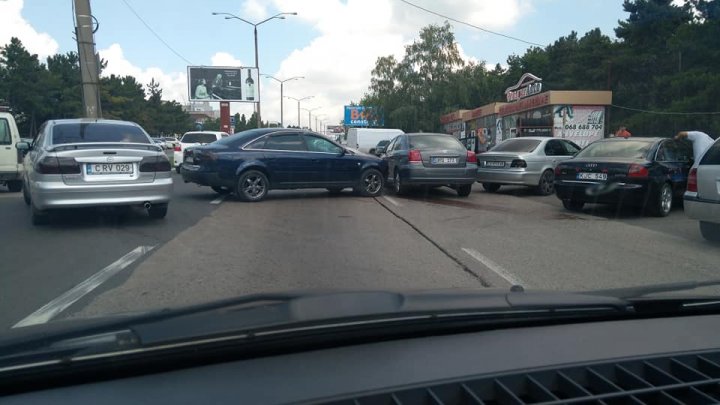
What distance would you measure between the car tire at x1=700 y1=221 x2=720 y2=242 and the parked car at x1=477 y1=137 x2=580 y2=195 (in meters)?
5.79

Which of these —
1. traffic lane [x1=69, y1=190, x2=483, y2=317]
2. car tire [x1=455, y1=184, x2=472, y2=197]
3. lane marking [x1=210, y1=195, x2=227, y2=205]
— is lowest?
traffic lane [x1=69, y1=190, x2=483, y2=317]

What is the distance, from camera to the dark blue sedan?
39.4 ft

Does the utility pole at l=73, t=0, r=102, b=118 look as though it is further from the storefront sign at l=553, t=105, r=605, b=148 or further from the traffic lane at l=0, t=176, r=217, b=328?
the storefront sign at l=553, t=105, r=605, b=148

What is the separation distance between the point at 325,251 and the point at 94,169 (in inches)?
145

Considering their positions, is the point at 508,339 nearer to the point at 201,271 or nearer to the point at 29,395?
the point at 29,395

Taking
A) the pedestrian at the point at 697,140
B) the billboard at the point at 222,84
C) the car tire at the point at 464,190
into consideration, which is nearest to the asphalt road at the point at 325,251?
the pedestrian at the point at 697,140

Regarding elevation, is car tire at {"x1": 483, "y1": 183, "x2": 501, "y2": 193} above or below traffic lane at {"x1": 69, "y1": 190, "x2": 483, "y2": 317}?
above

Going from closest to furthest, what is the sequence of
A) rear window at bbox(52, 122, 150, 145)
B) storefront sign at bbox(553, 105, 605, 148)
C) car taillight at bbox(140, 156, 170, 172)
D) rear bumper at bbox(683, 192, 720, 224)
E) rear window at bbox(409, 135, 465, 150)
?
rear bumper at bbox(683, 192, 720, 224) < car taillight at bbox(140, 156, 170, 172) < rear window at bbox(52, 122, 150, 145) < rear window at bbox(409, 135, 465, 150) < storefront sign at bbox(553, 105, 605, 148)

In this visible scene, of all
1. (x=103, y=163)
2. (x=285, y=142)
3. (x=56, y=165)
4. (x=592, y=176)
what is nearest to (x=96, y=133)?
(x=103, y=163)

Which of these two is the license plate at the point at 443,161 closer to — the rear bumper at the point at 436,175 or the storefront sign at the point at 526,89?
the rear bumper at the point at 436,175

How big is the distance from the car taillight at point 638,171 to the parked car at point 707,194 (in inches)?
81.7

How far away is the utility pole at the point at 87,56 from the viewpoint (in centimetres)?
1738

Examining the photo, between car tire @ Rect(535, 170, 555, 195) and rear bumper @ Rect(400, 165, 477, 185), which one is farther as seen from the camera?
car tire @ Rect(535, 170, 555, 195)

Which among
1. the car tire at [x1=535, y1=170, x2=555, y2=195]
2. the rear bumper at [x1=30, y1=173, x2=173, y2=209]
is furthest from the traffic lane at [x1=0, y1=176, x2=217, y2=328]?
the car tire at [x1=535, y1=170, x2=555, y2=195]
